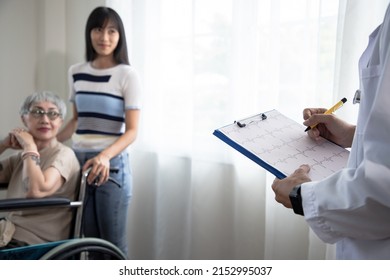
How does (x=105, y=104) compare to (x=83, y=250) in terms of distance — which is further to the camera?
(x=105, y=104)

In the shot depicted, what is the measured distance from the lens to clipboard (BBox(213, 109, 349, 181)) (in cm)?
75

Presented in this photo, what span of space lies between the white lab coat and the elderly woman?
0.97 m

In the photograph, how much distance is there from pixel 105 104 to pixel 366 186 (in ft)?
3.90

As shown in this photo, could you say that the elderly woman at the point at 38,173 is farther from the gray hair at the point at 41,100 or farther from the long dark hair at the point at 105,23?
the long dark hair at the point at 105,23

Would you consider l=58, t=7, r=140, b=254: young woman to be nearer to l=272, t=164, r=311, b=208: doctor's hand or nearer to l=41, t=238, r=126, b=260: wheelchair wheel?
l=41, t=238, r=126, b=260: wheelchair wheel

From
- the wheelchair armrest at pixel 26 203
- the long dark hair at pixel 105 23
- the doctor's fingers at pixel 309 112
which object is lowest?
the wheelchair armrest at pixel 26 203

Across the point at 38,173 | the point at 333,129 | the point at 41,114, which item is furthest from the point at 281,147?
the point at 41,114

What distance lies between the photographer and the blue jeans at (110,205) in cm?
147

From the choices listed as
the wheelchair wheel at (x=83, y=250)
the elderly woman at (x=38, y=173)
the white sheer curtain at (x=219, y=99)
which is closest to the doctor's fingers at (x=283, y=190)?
the wheelchair wheel at (x=83, y=250)

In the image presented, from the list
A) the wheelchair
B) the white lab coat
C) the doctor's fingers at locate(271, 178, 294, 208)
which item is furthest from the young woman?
the white lab coat

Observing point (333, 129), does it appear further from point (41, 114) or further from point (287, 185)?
point (41, 114)

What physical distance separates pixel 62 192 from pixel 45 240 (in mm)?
173

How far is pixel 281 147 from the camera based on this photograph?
31.7 inches
